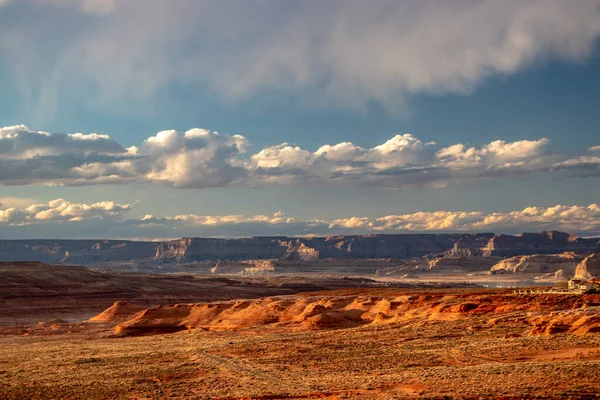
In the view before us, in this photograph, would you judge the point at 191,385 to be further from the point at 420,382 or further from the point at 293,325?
the point at 293,325

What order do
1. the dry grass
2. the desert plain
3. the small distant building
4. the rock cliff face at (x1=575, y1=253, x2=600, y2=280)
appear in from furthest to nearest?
the rock cliff face at (x1=575, y1=253, x2=600, y2=280) < the small distant building < the desert plain < the dry grass

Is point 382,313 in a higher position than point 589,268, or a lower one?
higher

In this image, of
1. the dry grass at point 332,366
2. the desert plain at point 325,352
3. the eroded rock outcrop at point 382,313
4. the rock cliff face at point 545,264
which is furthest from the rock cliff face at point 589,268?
the dry grass at point 332,366

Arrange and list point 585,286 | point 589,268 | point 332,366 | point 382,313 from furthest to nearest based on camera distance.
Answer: point 589,268 → point 585,286 → point 382,313 → point 332,366

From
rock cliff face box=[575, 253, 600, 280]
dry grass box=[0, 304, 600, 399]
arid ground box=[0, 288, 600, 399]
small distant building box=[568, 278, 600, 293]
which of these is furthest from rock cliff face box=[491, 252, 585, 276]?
dry grass box=[0, 304, 600, 399]

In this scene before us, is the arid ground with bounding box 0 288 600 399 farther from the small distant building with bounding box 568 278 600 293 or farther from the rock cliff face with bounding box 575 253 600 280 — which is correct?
the rock cliff face with bounding box 575 253 600 280

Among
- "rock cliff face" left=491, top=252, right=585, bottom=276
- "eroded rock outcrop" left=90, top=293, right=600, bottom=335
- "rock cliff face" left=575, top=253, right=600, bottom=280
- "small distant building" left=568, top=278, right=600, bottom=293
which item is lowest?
"rock cliff face" left=491, top=252, right=585, bottom=276

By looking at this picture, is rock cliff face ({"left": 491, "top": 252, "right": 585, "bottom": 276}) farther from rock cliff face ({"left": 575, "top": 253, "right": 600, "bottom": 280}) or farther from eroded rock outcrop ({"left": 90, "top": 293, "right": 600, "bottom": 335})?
eroded rock outcrop ({"left": 90, "top": 293, "right": 600, "bottom": 335})

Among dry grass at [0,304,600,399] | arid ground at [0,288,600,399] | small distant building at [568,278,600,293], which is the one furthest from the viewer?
small distant building at [568,278,600,293]

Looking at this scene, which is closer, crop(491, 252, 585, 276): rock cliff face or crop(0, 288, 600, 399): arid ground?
crop(0, 288, 600, 399): arid ground

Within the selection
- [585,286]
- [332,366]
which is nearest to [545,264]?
[585,286]

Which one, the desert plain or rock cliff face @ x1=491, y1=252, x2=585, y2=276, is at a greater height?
the desert plain

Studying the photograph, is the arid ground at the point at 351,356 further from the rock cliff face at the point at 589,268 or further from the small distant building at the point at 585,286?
the rock cliff face at the point at 589,268

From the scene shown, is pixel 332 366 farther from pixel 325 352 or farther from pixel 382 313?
pixel 382 313
